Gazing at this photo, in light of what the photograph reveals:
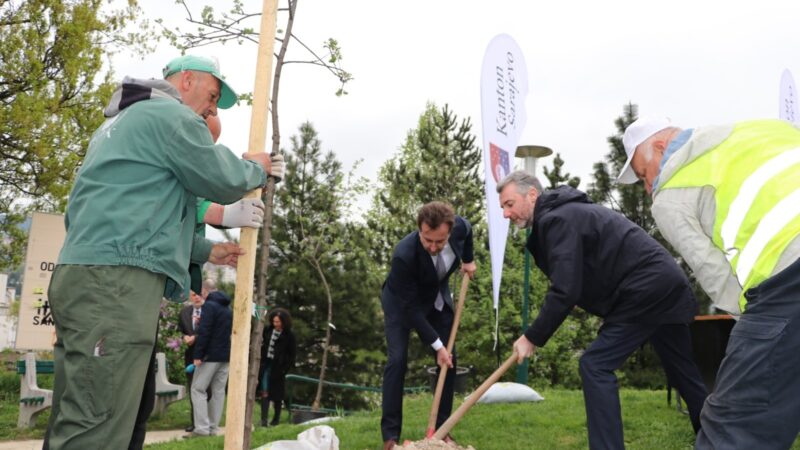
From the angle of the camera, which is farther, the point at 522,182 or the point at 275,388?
the point at 275,388

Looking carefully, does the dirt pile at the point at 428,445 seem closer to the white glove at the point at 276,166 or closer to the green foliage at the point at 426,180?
the white glove at the point at 276,166

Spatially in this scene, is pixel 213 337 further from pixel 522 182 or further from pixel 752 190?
pixel 752 190

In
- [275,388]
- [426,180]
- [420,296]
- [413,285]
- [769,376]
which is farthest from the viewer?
[426,180]

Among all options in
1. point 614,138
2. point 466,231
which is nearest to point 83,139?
point 466,231

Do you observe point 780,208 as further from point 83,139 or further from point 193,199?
point 83,139

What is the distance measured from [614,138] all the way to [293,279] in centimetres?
1118

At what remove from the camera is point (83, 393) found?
Answer: 2395 mm

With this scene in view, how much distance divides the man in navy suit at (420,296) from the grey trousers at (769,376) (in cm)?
289

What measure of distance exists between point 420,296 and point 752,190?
10.8 feet

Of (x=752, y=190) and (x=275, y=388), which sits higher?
(x=752, y=190)

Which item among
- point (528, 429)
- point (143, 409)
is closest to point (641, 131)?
point (143, 409)

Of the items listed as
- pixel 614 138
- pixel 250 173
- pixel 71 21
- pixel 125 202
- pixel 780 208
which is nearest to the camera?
pixel 780 208

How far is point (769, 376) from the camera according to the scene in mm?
2004

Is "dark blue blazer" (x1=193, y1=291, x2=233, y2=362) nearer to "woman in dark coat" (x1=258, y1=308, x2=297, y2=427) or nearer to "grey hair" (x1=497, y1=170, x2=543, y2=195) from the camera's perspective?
"woman in dark coat" (x1=258, y1=308, x2=297, y2=427)
